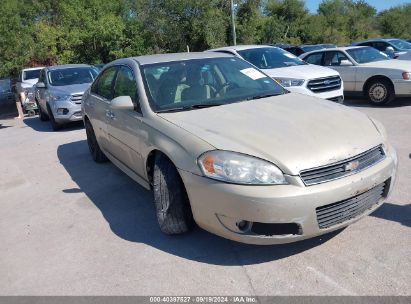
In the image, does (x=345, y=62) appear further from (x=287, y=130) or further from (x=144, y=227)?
(x=144, y=227)

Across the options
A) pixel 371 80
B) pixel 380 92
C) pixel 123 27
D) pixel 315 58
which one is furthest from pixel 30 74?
pixel 123 27

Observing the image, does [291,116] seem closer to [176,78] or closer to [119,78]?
[176,78]

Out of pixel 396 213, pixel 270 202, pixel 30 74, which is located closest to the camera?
pixel 270 202

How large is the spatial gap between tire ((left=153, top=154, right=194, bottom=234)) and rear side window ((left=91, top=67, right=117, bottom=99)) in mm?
1854

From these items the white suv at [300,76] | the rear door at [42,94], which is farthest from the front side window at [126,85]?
the rear door at [42,94]

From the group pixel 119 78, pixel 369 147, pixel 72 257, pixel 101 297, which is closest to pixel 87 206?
pixel 72 257

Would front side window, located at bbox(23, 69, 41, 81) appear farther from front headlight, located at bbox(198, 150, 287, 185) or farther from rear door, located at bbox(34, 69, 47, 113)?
front headlight, located at bbox(198, 150, 287, 185)

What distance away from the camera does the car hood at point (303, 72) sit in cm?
858

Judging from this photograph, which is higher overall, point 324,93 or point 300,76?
point 300,76

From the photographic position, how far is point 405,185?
14.8 feet

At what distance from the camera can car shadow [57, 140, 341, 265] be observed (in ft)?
11.3

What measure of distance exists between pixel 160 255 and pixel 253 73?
233 centimetres

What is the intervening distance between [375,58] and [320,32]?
125ft

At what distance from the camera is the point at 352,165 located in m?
3.12
